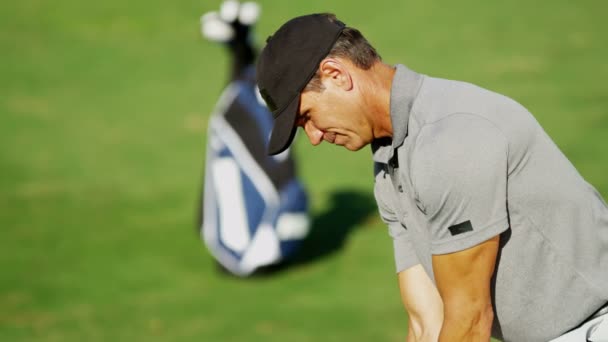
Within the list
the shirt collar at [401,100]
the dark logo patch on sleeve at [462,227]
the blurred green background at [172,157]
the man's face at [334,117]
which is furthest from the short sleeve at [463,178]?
the blurred green background at [172,157]

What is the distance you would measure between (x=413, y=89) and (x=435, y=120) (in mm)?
168

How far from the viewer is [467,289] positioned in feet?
10.7

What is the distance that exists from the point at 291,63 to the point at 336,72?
0.15 meters

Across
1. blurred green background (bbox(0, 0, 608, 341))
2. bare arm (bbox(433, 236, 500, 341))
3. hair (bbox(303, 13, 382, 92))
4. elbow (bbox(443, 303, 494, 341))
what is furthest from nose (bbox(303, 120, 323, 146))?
blurred green background (bbox(0, 0, 608, 341))

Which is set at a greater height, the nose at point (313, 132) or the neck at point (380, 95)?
the neck at point (380, 95)

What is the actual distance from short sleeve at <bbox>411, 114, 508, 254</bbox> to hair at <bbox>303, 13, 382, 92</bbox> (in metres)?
0.31

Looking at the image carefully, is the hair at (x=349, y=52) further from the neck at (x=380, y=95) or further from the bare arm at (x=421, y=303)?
the bare arm at (x=421, y=303)

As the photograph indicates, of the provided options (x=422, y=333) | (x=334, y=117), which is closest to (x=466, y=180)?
(x=334, y=117)

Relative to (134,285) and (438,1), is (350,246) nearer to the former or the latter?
(134,285)

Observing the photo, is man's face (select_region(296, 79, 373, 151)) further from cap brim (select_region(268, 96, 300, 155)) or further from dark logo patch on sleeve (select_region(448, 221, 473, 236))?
dark logo patch on sleeve (select_region(448, 221, 473, 236))

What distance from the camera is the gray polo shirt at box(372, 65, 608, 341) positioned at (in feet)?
10.3

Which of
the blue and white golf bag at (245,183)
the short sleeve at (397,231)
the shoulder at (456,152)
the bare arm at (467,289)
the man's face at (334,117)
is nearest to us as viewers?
the shoulder at (456,152)

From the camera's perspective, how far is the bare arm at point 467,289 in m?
3.25

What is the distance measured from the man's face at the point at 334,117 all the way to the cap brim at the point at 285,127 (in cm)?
3
